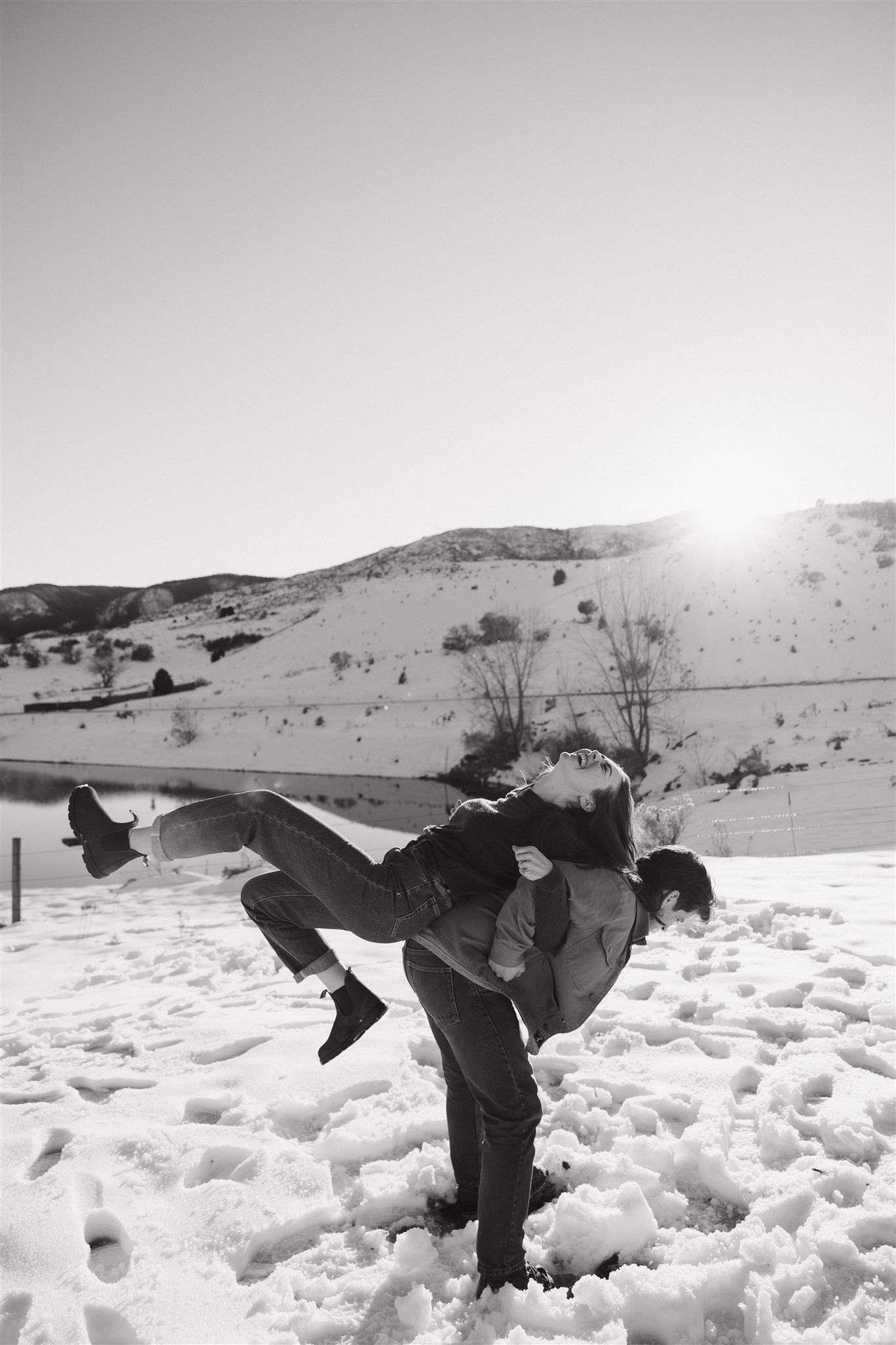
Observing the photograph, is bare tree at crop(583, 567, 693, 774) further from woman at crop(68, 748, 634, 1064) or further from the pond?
woman at crop(68, 748, 634, 1064)

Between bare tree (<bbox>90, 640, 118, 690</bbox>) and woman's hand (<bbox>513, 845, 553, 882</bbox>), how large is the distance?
51433mm

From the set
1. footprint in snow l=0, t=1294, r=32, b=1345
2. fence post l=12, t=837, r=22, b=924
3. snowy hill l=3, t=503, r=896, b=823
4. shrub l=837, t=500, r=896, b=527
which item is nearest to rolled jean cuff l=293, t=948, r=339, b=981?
footprint in snow l=0, t=1294, r=32, b=1345

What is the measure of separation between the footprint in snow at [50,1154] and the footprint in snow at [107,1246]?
0.41 m

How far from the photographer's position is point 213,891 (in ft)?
31.8

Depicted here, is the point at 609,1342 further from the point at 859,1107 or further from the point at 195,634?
the point at 195,634

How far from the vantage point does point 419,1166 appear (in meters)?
3.03

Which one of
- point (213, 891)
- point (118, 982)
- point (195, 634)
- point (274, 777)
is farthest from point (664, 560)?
point (118, 982)

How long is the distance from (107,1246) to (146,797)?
77.9 feet

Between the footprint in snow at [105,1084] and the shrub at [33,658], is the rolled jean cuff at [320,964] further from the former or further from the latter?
the shrub at [33,658]

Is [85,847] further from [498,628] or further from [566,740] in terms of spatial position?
[498,628]

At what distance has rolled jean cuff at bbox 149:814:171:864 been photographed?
2387 millimetres

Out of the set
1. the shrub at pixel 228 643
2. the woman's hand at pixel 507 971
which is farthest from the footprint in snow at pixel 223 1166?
the shrub at pixel 228 643

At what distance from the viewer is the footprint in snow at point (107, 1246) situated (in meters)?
2.47

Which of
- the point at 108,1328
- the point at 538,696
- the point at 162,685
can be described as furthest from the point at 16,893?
the point at 162,685
